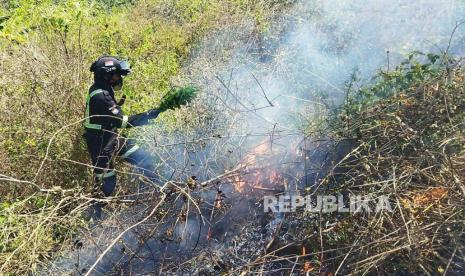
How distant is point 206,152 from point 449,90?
2.54 meters

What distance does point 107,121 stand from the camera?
473 cm

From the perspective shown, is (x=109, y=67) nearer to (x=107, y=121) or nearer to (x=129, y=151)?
(x=107, y=121)

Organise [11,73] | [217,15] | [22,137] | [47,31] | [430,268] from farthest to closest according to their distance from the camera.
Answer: [217,15], [47,31], [11,73], [22,137], [430,268]

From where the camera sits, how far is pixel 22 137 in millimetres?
5348

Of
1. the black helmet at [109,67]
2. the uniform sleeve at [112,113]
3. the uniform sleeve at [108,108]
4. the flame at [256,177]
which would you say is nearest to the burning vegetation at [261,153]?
the flame at [256,177]

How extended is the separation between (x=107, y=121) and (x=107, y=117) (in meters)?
0.07

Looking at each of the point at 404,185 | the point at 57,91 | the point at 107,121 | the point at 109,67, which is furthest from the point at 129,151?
the point at 404,185

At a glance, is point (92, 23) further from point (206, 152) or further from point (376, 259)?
point (376, 259)

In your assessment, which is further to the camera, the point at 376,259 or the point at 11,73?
the point at 11,73

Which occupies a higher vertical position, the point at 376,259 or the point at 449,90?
the point at 449,90

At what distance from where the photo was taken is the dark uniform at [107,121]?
15.1 feet

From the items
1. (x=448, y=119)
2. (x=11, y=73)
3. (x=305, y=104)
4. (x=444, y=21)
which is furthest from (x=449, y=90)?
(x=11, y=73)

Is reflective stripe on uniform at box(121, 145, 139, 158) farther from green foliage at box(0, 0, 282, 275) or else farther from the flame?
the flame

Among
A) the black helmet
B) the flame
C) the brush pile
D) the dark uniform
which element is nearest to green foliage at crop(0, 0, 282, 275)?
the dark uniform
